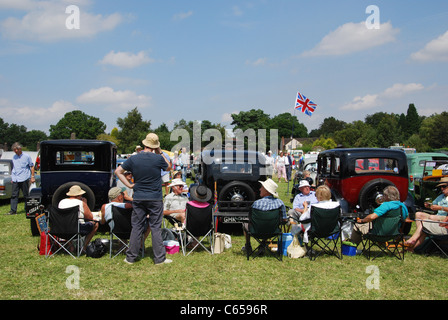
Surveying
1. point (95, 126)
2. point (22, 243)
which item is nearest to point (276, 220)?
point (22, 243)

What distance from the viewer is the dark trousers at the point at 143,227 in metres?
6.20

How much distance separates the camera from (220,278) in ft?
18.1

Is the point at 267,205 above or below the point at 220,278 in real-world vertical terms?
above

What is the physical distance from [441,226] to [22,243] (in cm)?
773

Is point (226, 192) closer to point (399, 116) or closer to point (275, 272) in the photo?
point (275, 272)

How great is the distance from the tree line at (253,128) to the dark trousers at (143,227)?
114 ft

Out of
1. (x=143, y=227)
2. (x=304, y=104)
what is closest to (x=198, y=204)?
(x=143, y=227)

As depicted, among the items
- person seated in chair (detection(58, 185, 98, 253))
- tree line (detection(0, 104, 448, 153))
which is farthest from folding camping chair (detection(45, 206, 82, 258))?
tree line (detection(0, 104, 448, 153))

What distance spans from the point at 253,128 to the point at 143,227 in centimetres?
8315

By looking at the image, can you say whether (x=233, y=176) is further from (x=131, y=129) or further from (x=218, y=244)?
(x=131, y=129)

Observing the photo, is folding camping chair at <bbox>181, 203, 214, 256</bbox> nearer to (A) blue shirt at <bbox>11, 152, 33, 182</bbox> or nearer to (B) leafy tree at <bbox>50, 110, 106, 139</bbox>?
(A) blue shirt at <bbox>11, 152, 33, 182</bbox>

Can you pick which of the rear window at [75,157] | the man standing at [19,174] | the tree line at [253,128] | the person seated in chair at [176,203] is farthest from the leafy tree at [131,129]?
the person seated in chair at [176,203]

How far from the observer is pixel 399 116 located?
145125mm

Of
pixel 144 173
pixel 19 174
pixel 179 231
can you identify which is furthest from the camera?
pixel 19 174
